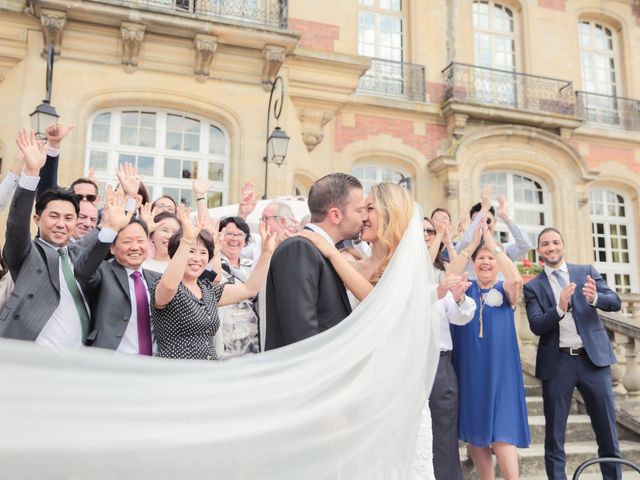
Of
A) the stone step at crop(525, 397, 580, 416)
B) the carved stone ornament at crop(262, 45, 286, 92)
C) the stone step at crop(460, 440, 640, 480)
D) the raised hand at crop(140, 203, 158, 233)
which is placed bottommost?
the stone step at crop(460, 440, 640, 480)

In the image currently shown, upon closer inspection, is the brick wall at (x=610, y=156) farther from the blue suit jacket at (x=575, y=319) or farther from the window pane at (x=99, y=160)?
the window pane at (x=99, y=160)

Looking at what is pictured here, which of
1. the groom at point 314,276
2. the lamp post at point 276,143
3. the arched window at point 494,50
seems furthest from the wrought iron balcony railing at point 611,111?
the groom at point 314,276

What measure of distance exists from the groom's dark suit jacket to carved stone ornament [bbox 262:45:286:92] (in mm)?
7772

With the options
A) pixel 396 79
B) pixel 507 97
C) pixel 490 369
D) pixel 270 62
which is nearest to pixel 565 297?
pixel 490 369

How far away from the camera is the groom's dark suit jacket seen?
7.47 feet

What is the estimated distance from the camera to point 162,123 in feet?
32.8

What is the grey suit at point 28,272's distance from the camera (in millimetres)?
2764

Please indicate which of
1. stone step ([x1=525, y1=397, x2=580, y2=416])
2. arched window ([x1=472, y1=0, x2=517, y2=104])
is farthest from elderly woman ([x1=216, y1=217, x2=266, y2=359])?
arched window ([x1=472, y1=0, x2=517, y2=104])

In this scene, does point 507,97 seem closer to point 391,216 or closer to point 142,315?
point 391,216

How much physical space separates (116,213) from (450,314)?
2246 millimetres

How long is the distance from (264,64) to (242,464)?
29.6 ft

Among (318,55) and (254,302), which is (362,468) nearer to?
(254,302)

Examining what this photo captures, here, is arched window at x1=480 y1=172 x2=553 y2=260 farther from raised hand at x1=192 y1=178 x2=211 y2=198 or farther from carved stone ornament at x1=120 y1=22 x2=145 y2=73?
raised hand at x1=192 y1=178 x2=211 y2=198

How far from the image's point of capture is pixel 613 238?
14.3 m
